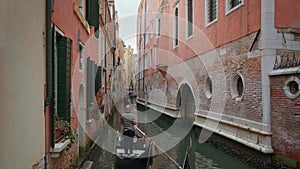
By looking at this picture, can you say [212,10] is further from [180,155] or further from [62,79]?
[62,79]

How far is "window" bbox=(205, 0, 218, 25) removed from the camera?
944cm

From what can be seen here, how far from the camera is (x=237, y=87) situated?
7.86m

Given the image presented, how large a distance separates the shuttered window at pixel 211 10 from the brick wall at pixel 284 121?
12.7 feet

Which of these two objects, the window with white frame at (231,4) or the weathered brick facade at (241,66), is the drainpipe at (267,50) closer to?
the weathered brick facade at (241,66)

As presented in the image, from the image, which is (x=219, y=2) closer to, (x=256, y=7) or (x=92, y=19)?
(x=256, y=7)

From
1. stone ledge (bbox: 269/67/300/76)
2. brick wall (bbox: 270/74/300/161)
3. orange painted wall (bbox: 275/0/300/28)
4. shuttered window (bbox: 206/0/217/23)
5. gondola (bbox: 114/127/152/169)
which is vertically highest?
shuttered window (bbox: 206/0/217/23)

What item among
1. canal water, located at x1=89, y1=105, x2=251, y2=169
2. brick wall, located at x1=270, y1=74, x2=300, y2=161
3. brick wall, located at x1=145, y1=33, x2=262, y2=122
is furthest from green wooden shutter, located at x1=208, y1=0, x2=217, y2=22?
brick wall, located at x1=270, y1=74, x2=300, y2=161

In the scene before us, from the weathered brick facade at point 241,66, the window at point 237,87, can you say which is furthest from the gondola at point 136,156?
the window at point 237,87

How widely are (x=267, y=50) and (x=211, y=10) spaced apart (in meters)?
3.81

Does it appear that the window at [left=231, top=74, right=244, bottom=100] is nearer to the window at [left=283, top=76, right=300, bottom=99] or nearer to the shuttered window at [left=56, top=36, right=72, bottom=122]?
the window at [left=283, top=76, right=300, bottom=99]

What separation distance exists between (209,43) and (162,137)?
14.0 ft

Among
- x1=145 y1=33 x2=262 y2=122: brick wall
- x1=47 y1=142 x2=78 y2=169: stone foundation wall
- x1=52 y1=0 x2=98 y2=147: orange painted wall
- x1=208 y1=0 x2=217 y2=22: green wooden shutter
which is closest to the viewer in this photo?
x1=47 y1=142 x2=78 y2=169: stone foundation wall

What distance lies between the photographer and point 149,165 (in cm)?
576

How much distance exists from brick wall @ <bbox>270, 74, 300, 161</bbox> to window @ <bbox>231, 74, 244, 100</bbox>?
4.88 ft
